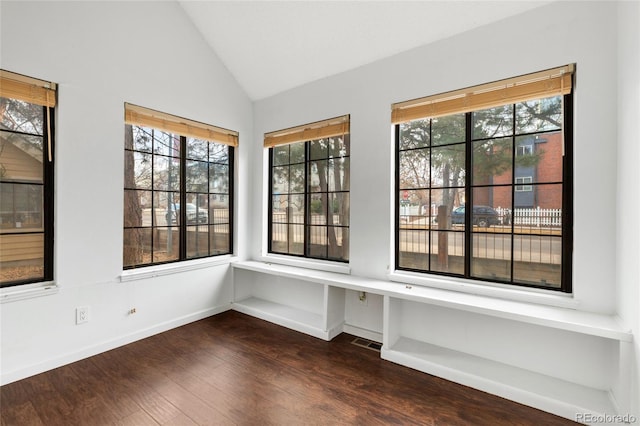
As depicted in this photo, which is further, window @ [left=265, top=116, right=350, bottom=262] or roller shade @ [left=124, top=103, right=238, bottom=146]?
window @ [left=265, top=116, right=350, bottom=262]

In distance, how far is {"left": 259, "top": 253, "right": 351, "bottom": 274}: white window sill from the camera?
10.7 ft

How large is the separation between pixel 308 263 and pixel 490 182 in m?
2.06

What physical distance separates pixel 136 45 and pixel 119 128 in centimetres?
86

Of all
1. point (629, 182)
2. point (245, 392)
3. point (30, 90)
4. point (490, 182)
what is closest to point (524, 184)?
point (490, 182)

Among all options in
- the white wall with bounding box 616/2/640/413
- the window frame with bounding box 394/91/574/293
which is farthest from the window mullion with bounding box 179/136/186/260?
the white wall with bounding box 616/2/640/413

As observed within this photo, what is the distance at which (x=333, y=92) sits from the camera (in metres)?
3.29

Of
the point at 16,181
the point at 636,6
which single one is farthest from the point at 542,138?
the point at 16,181

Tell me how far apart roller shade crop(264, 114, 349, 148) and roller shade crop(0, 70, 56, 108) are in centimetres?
212

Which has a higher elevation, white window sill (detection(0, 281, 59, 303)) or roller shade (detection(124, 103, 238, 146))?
roller shade (detection(124, 103, 238, 146))

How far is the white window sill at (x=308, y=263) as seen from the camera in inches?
128

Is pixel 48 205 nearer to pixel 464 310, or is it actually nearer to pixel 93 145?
pixel 93 145

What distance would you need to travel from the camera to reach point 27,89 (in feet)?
7.41

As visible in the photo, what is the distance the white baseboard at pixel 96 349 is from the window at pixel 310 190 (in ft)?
4.20

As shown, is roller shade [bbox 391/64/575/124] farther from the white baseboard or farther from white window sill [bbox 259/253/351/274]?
the white baseboard
